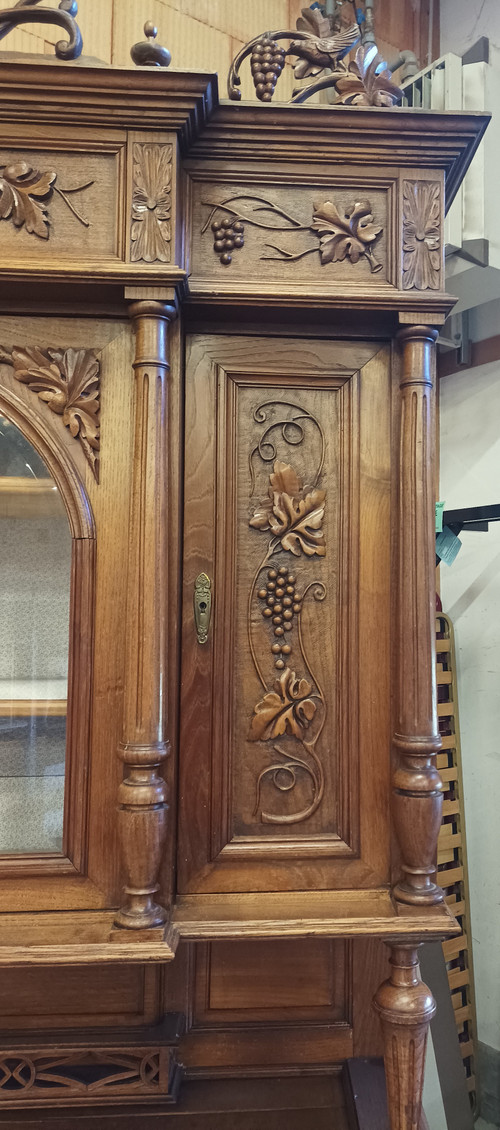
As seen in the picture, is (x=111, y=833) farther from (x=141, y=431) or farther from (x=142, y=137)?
(x=142, y=137)

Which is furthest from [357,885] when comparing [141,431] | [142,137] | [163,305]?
[142,137]

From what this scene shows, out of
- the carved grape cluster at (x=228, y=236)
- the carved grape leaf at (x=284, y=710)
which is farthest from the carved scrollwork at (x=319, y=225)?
the carved grape leaf at (x=284, y=710)

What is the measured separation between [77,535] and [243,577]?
0.22 m

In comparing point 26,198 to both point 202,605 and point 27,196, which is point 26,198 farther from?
point 202,605

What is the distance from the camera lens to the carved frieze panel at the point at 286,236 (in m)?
0.91

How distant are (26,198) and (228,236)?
9.9 inches

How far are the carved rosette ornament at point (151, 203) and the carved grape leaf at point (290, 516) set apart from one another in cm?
31

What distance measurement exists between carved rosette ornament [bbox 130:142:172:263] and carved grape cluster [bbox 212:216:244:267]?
8 centimetres

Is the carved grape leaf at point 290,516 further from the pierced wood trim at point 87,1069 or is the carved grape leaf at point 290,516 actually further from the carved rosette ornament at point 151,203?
the pierced wood trim at point 87,1069

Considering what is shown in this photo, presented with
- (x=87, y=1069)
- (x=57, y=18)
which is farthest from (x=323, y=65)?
(x=87, y=1069)

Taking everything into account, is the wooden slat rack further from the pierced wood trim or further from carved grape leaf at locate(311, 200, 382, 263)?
carved grape leaf at locate(311, 200, 382, 263)

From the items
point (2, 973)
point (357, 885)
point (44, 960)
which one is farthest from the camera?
point (2, 973)

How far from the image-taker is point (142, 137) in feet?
2.81

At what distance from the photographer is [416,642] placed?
894mm
